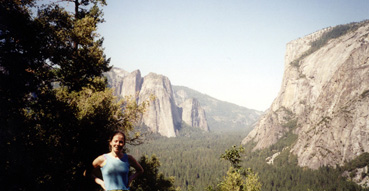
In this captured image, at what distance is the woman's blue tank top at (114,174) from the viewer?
376 cm

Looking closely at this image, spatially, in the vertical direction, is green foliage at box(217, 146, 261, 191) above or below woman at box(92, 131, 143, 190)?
below

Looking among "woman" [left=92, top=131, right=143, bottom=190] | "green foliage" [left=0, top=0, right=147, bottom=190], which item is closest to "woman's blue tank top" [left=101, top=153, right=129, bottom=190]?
"woman" [left=92, top=131, right=143, bottom=190]

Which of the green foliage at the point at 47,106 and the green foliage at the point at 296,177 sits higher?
the green foliage at the point at 47,106

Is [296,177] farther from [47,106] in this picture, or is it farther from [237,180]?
[47,106]

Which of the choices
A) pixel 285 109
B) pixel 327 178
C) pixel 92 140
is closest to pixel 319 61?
pixel 285 109

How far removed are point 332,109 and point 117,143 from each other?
6143 inches

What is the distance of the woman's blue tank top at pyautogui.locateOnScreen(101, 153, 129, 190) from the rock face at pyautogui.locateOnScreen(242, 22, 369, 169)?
133m

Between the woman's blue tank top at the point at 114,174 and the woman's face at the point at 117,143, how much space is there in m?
0.22

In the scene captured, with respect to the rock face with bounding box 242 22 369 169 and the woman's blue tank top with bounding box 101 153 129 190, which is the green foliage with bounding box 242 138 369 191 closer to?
the rock face with bounding box 242 22 369 169

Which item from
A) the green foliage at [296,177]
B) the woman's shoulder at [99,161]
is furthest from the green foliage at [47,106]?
the green foliage at [296,177]

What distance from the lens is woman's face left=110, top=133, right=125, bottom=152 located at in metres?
3.86

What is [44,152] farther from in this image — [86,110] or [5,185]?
[86,110]

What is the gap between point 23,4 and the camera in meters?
6.72

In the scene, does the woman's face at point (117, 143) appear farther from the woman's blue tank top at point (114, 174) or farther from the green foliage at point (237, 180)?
the green foliage at point (237, 180)
